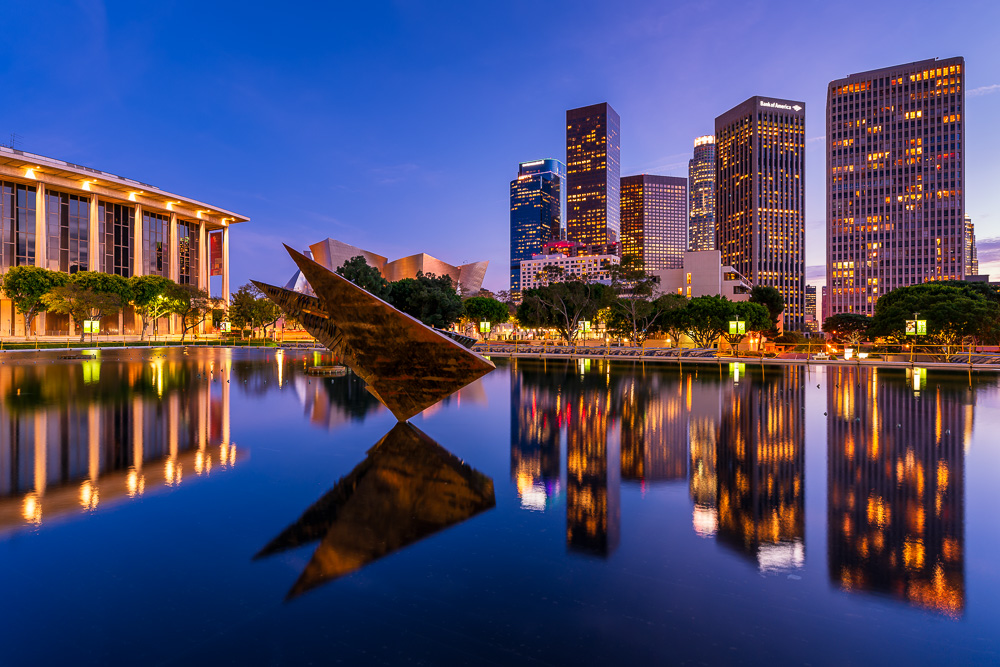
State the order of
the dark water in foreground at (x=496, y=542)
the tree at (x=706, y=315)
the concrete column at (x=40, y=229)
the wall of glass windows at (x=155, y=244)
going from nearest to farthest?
the dark water in foreground at (x=496, y=542) < the tree at (x=706, y=315) < the concrete column at (x=40, y=229) < the wall of glass windows at (x=155, y=244)

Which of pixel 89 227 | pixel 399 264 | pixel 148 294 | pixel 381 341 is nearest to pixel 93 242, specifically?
pixel 89 227

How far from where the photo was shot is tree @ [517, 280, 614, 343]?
2256 inches

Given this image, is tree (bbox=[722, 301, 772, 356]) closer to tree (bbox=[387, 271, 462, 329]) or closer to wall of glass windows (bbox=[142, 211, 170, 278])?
tree (bbox=[387, 271, 462, 329])

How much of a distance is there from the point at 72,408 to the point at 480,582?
16149mm

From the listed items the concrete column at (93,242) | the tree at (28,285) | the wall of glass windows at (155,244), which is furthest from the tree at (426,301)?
the wall of glass windows at (155,244)

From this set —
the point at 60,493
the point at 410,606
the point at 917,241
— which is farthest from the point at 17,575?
the point at 917,241

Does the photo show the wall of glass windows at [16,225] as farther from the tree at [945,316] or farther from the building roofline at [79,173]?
the tree at [945,316]

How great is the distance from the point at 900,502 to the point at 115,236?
93712 millimetres

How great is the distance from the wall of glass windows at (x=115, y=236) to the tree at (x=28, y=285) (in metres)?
18.7

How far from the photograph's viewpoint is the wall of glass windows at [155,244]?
7897 centimetres

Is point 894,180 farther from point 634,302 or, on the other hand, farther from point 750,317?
point 634,302

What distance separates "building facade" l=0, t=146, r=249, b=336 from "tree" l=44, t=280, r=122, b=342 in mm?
15450

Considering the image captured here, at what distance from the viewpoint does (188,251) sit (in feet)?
286

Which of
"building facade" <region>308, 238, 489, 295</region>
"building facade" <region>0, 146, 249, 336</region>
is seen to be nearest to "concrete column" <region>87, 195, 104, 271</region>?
"building facade" <region>0, 146, 249, 336</region>
